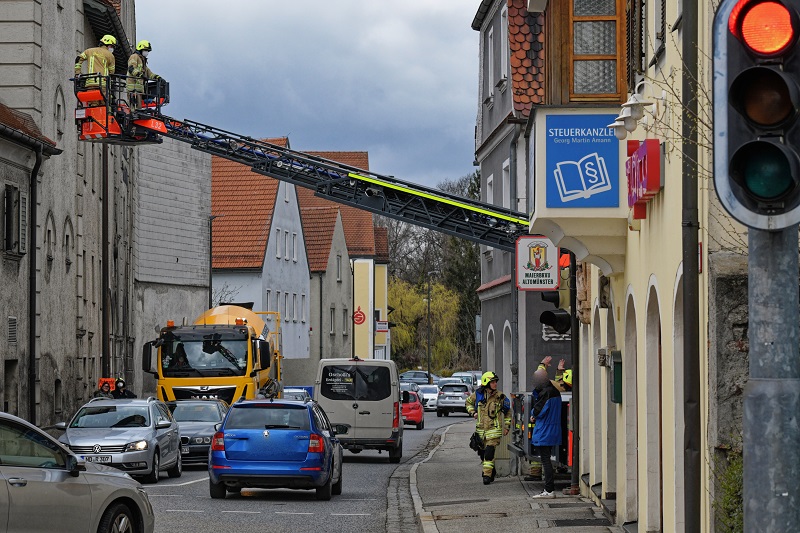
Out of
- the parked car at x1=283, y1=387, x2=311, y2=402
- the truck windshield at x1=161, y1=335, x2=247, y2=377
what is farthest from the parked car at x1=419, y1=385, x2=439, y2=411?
the truck windshield at x1=161, y1=335, x2=247, y2=377

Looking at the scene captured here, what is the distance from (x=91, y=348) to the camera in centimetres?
4003

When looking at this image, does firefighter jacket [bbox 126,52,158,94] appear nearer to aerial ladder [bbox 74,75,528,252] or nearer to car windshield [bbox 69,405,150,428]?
aerial ladder [bbox 74,75,528,252]

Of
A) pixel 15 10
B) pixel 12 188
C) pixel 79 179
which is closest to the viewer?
pixel 12 188

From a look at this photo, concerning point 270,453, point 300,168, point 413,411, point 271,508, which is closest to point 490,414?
point 270,453

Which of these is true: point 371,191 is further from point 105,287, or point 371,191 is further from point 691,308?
point 691,308

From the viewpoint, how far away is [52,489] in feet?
36.0

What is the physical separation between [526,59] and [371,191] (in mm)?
12690

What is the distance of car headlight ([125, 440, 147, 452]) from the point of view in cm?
2261

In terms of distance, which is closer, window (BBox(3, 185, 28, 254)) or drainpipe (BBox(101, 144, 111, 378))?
window (BBox(3, 185, 28, 254))

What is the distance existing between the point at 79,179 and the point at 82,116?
6.98m

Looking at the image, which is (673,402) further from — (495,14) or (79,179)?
(79,179)

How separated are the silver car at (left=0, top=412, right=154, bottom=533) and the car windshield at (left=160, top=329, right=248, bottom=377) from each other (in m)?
22.2

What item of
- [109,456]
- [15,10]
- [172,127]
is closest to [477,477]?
[109,456]

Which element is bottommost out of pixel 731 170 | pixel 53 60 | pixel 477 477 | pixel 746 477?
pixel 477 477
